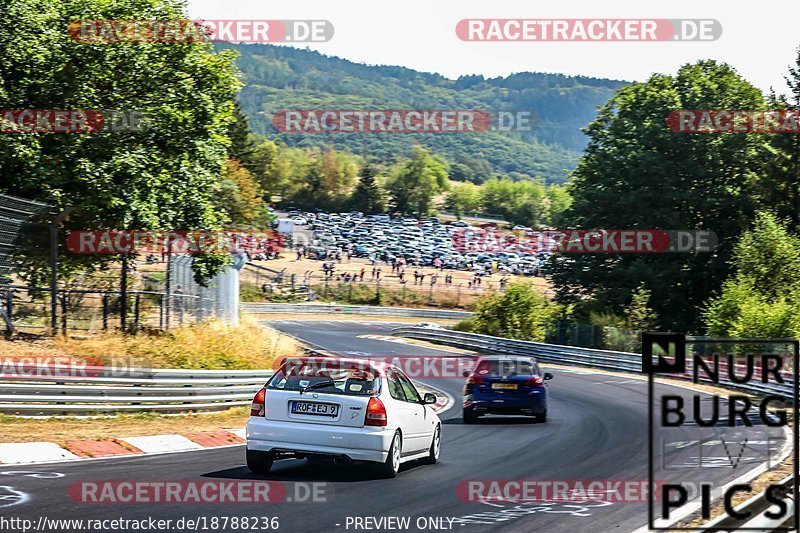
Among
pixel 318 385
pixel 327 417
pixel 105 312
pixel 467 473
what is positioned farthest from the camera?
pixel 105 312

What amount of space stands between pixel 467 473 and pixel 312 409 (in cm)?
253

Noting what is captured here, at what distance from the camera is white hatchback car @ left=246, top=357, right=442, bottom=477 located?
12.1 m

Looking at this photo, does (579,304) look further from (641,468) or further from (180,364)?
(641,468)

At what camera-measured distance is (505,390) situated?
20906 mm

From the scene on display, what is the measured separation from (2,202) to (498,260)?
99.3 metres

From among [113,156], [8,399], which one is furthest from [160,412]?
[113,156]

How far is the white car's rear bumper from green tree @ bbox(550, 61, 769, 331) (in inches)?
1752

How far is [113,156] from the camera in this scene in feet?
82.9

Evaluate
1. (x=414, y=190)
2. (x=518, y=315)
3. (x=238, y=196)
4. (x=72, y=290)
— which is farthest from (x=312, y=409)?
(x=414, y=190)

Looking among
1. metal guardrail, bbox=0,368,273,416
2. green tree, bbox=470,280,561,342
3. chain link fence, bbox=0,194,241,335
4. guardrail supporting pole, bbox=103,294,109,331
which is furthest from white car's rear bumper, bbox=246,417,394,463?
green tree, bbox=470,280,561,342

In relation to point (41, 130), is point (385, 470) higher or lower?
lower

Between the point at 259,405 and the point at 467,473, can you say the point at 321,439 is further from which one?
the point at 467,473

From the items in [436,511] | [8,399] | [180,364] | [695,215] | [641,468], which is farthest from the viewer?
[695,215]

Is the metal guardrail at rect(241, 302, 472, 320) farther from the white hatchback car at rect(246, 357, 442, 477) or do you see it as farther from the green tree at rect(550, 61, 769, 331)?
the white hatchback car at rect(246, 357, 442, 477)
